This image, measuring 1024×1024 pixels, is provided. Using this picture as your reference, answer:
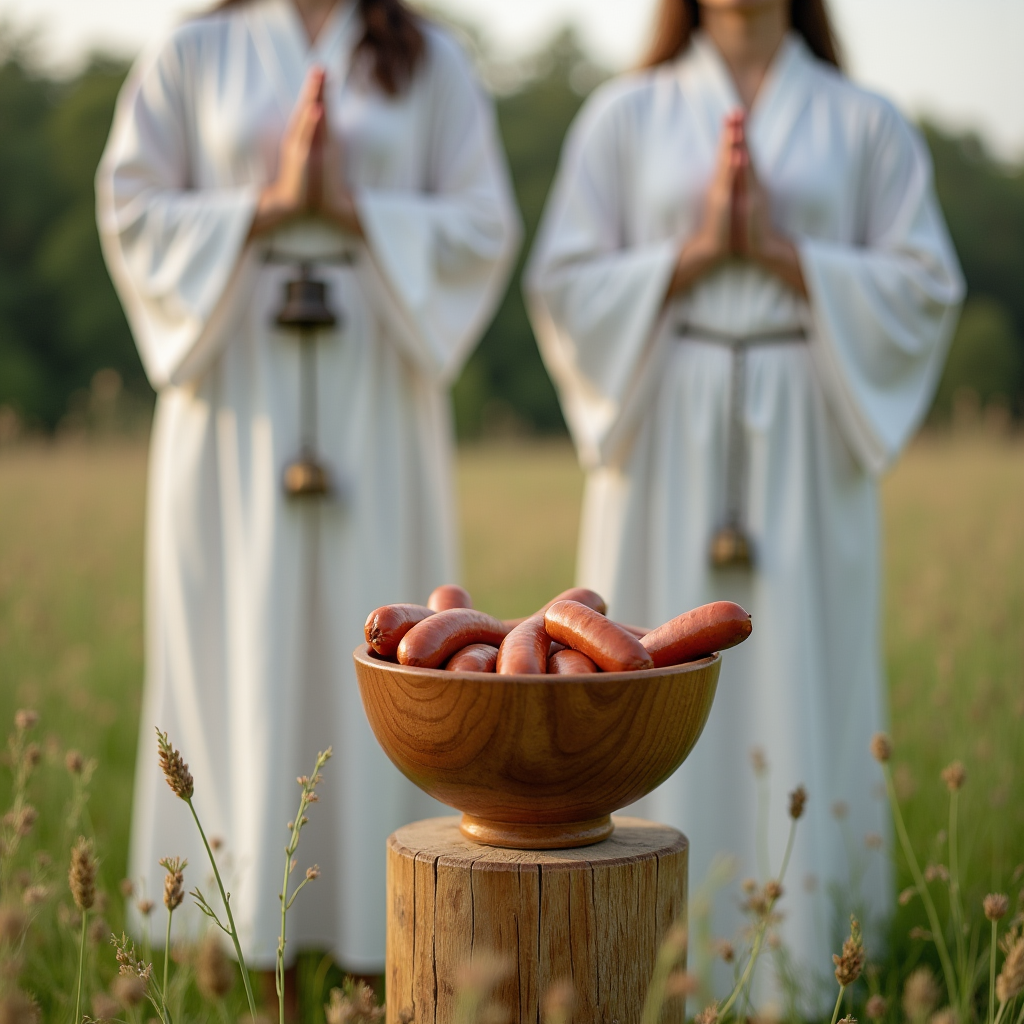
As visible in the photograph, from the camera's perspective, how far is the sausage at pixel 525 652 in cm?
130

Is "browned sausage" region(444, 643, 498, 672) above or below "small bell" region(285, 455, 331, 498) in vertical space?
below

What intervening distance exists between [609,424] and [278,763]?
1104mm

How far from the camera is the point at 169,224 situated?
9.59 feet

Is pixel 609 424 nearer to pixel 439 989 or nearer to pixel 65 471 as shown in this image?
pixel 439 989

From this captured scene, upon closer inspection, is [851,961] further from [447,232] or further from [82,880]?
[447,232]

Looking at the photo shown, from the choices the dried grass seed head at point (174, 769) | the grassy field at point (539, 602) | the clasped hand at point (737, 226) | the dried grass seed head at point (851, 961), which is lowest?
the grassy field at point (539, 602)

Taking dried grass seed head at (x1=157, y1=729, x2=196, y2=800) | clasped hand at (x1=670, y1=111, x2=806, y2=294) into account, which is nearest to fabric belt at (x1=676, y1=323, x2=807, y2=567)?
clasped hand at (x1=670, y1=111, x2=806, y2=294)

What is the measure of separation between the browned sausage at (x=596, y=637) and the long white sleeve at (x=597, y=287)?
1.59m

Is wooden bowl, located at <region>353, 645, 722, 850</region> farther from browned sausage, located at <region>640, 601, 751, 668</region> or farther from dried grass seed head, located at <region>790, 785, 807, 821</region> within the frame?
dried grass seed head, located at <region>790, 785, 807, 821</region>

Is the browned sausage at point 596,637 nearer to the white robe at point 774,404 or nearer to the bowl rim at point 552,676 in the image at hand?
the bowl rim at point 552,676

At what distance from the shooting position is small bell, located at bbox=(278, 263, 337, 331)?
279 centimetres

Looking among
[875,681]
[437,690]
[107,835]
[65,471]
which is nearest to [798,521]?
[875,681]

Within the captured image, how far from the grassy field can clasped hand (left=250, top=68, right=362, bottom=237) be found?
127 cm

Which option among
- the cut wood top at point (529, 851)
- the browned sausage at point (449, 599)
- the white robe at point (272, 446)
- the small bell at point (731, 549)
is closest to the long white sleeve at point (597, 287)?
the white robe at point (272, 446)
